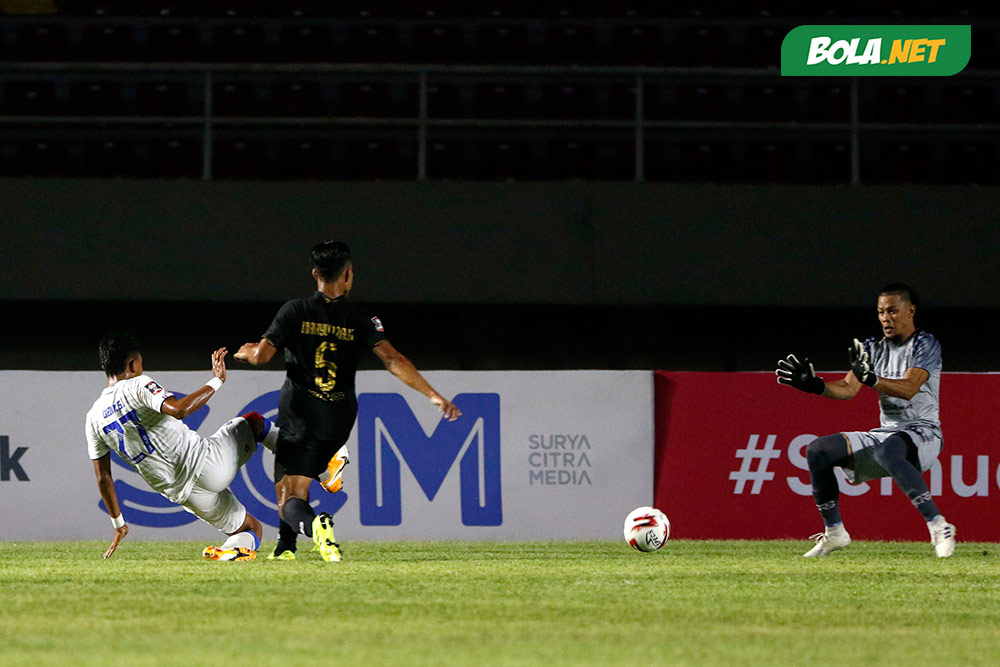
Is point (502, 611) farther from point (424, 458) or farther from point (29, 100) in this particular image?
point (29, 100)

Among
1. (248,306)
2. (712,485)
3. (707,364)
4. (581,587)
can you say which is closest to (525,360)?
(707,364)

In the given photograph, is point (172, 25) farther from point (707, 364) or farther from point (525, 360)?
point (707, 364)

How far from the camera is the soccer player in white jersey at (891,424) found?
852 cm

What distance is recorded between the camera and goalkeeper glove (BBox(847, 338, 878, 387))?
834cm

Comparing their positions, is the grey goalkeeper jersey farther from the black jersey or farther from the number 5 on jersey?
the number 5 on jersey

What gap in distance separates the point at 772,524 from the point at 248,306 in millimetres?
6803

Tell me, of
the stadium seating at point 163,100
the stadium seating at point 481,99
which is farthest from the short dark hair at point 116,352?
the stadium seating at point 163,100

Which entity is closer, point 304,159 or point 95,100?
point 304,159

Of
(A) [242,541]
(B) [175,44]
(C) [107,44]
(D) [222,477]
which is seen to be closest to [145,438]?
(D) [222,477]

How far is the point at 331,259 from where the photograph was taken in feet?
25.5

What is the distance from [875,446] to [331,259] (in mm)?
3455

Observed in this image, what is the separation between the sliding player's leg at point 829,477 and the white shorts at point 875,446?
7 cm

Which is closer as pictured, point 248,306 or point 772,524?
point 772,524

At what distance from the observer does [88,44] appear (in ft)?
54.0
